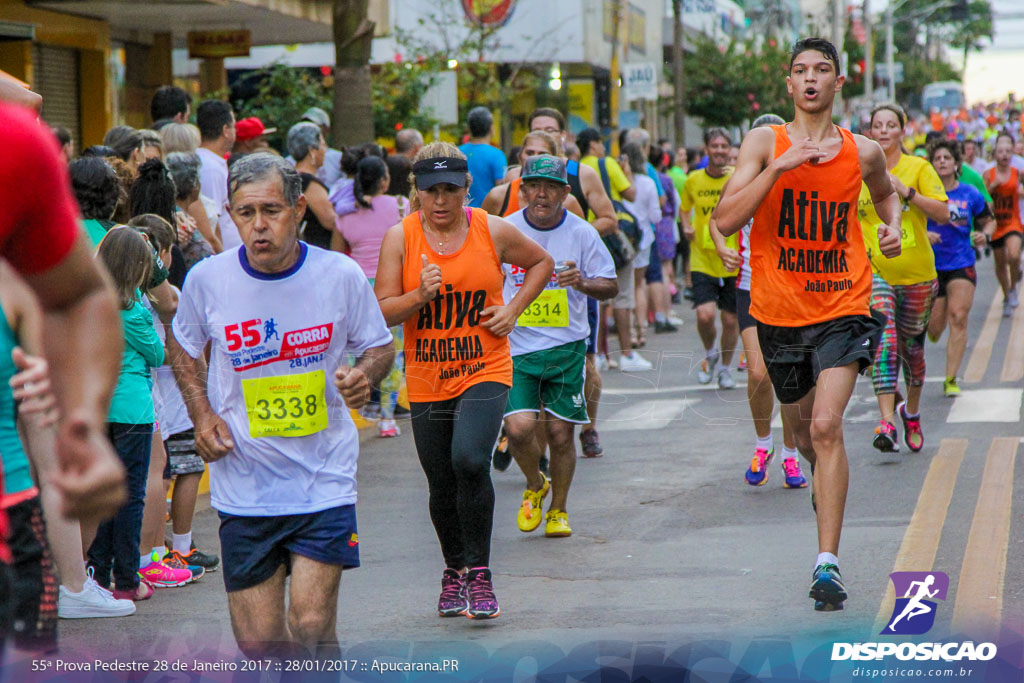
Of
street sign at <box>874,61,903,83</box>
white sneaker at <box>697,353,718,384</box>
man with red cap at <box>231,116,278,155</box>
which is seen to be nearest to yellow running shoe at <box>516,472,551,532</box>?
man with red cap at <box>231,116,278,155</box>

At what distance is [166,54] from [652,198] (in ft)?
26.9

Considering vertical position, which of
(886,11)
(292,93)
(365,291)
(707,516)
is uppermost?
(886,11)

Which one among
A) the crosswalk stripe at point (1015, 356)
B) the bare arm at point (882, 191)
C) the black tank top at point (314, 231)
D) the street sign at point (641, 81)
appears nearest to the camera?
the bare arm at point (882, 191)

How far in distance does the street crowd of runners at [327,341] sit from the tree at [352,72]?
16.1 ft

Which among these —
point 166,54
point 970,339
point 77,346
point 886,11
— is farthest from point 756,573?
point 886,11

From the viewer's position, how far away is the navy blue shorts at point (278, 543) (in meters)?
4.38

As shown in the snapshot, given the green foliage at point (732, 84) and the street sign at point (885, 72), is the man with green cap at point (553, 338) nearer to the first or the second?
the green foliage at point (732, 84)

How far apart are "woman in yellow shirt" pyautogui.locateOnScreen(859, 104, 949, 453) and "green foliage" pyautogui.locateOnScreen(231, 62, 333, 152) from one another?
968cm

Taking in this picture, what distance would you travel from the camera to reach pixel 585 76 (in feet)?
116

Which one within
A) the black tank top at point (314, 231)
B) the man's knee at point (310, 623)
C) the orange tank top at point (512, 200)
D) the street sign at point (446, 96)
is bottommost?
the man's knee at point (310, 623)

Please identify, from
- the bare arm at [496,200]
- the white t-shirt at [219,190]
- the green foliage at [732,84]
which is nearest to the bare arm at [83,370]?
the bare arm at [496,200]

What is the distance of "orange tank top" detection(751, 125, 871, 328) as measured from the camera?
5996mm

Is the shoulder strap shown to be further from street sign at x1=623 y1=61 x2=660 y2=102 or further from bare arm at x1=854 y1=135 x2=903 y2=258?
street sign at x1=623 y1=61 x2=660 y2=102

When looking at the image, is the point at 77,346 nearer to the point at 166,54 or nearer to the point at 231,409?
the point at 231,409
